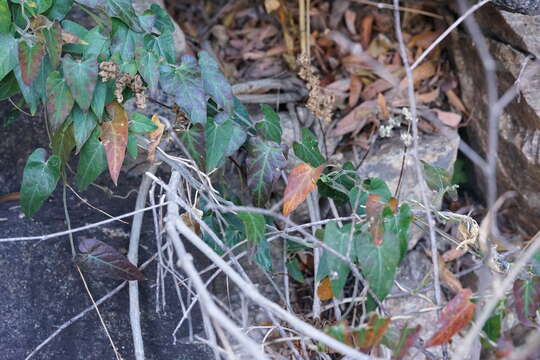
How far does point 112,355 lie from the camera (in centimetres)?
148

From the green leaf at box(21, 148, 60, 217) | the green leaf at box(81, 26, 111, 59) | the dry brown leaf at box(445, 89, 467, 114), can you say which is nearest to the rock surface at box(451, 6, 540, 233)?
the dry brown leaf at box(445, 89, 467, 114)

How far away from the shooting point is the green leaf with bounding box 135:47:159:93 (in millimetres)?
1345

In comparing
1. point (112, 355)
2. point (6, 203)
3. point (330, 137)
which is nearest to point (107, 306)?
point (112, 355)

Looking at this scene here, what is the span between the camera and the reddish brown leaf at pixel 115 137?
4.36ft

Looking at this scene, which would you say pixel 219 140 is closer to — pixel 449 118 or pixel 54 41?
pixel 54 41

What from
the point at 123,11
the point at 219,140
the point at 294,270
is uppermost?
the point at 123,11

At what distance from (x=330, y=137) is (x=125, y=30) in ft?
2.78

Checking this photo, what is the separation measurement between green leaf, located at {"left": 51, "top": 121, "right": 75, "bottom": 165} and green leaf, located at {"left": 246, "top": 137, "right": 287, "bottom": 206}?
0.42 m

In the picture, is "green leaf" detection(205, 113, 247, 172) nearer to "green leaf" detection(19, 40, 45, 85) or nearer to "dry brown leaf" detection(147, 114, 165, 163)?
"dry brown leaf" detection(147, 114, 165, 163)

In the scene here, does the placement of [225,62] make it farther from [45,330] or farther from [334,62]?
[45,330]

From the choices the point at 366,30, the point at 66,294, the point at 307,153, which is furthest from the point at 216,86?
the point at 366,30

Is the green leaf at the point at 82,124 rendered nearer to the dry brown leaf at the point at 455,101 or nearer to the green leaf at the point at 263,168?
the green leaf at the point at 263,168

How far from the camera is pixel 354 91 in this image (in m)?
2.10

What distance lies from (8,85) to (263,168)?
24.7 inches
